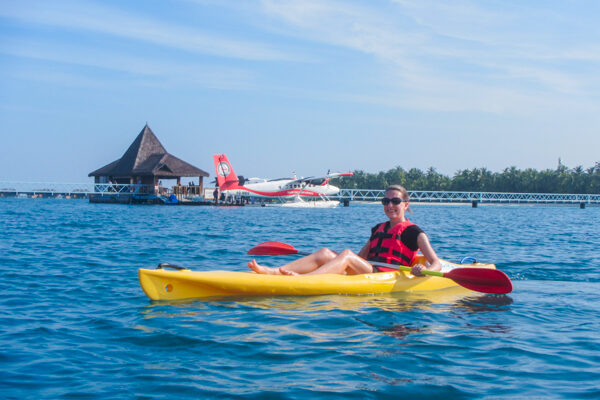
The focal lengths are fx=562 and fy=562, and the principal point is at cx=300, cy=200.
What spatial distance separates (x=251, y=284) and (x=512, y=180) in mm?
90449

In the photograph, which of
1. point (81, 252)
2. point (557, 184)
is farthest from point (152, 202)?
point (557, 184)

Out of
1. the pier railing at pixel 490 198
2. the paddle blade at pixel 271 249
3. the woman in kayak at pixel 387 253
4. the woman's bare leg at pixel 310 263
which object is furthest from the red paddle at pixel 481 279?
the pier railing at pixel 490 198

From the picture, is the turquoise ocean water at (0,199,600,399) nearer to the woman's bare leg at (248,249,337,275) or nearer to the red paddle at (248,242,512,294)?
the red paddle at (248,242,512,294)

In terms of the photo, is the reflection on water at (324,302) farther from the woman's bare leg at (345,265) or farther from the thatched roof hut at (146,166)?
the thatched roof hut at (146,166)

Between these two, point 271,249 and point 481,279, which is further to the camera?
point 271,249

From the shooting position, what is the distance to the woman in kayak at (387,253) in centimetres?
647

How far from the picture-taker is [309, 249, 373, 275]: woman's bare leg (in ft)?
21.5

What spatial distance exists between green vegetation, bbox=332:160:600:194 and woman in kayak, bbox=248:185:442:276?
87.3 metres

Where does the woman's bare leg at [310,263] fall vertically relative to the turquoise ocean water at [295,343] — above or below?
above

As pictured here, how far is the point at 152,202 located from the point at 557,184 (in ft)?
209

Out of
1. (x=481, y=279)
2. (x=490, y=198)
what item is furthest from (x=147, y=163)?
(x=481, y=279)

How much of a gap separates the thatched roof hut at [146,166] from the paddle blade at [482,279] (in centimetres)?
4736

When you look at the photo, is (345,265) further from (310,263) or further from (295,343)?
(295,343)

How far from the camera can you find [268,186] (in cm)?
4894
